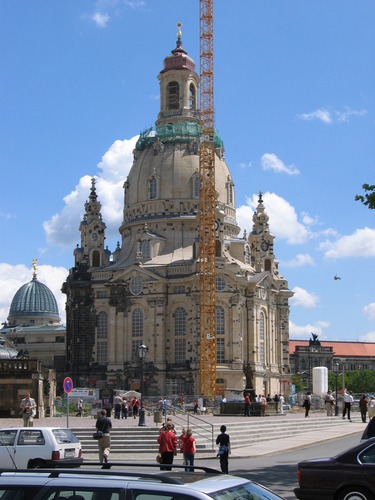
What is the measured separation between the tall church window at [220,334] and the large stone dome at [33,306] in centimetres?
5362

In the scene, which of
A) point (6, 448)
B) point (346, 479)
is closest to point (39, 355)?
point (6, 448)

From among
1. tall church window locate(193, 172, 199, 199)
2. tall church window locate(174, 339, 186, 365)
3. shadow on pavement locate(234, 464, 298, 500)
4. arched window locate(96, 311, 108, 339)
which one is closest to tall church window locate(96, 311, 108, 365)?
arched window locate(96, 311, 108, 339)

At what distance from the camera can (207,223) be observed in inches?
3656

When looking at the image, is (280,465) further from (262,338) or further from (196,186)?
(196,186)

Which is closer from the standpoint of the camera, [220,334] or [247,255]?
[220,334]

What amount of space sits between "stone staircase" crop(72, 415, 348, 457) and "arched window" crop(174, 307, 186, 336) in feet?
148

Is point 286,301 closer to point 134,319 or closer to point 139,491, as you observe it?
point 134,319

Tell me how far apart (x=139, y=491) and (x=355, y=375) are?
145561mm

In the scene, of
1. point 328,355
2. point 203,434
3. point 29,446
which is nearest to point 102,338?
point 203,434

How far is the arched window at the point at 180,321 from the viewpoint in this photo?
93.7 m

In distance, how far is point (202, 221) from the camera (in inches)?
3656

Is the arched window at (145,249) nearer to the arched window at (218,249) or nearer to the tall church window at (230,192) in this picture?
the arched window at (218,249)

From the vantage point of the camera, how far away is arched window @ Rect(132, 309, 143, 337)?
9500 cm

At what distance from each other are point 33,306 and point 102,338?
46.8 metres
